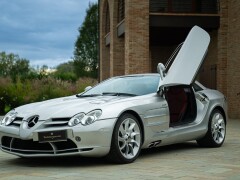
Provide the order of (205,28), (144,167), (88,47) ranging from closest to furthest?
(144,167) → (205,28) → (88,47)

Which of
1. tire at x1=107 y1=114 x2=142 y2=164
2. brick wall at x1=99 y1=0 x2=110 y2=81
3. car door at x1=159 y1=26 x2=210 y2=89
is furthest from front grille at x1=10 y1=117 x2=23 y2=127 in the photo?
brick wall at x1=99 y1=0 x2=110 y2=81

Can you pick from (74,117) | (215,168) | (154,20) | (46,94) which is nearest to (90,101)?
(74,117)

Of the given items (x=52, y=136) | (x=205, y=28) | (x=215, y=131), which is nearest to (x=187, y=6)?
(x=205, y=28)

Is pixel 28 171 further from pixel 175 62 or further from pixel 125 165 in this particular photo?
pixel 175 62

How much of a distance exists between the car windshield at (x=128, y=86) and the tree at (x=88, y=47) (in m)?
52.6

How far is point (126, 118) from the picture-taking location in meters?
6.77

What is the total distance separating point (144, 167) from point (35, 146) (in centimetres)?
149

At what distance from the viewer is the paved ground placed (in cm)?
582

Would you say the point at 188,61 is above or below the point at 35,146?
above

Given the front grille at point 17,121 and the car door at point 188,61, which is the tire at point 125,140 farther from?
the front grille at point 17,121

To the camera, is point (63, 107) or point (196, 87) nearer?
point (63, 107)

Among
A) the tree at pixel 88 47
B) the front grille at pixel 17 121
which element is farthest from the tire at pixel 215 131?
the tree at pixel 88 47

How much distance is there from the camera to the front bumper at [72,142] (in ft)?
20.7

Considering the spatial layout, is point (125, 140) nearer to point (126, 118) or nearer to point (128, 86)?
point (126, 118)
